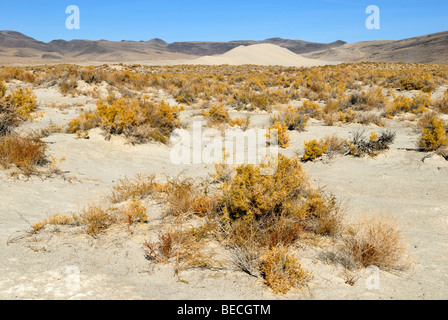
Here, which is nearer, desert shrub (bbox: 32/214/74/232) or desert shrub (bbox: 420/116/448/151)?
desert shrub (bbox: 32/214/74/232)

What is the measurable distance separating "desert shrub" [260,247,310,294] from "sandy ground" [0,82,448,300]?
0.08 metres

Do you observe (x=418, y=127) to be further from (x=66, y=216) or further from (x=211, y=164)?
(x=66, y=216)

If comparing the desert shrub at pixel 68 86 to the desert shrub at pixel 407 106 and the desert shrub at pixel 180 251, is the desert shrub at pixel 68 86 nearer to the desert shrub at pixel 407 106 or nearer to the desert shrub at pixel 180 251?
the desert shrub at pixel 180 251

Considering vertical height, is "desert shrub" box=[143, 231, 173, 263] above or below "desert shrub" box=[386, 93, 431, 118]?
below

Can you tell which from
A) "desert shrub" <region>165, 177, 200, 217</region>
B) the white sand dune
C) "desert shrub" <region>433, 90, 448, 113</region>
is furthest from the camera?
the white sand dune

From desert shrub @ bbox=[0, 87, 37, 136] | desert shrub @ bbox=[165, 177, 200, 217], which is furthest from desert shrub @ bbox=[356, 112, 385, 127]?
desert shrub @ bbox=[0, 87, 37, 136]

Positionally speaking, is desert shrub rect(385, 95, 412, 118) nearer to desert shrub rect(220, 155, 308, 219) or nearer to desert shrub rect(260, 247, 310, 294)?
desert shrub rect(220, 155, 308, 219)

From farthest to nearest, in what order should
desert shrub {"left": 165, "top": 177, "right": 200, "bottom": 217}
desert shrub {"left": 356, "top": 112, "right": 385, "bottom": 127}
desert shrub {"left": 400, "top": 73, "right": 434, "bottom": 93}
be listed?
desert shrub {"left": 400, "top": 73, "right": 434, "bottom": 93}, desert shrub {"left": 356, "top": 112, "right": 385, "bottom": 127}, desert shrub {"left": 165, "top": 177, "right": 200, "bottom": 217}

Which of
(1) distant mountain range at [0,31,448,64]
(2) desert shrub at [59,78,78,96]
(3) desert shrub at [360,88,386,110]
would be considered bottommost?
(3) desert shrub at [360,88,386,110]

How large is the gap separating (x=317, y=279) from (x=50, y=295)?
2.54 meters

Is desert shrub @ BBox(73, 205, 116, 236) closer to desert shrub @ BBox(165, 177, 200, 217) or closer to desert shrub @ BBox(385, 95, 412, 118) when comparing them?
desert shrub @ BBox(165, 177, 200, 217)

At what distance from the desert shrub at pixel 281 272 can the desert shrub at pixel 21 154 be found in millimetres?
4710

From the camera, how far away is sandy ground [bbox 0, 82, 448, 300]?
2773 mm

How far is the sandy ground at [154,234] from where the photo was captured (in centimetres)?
277
